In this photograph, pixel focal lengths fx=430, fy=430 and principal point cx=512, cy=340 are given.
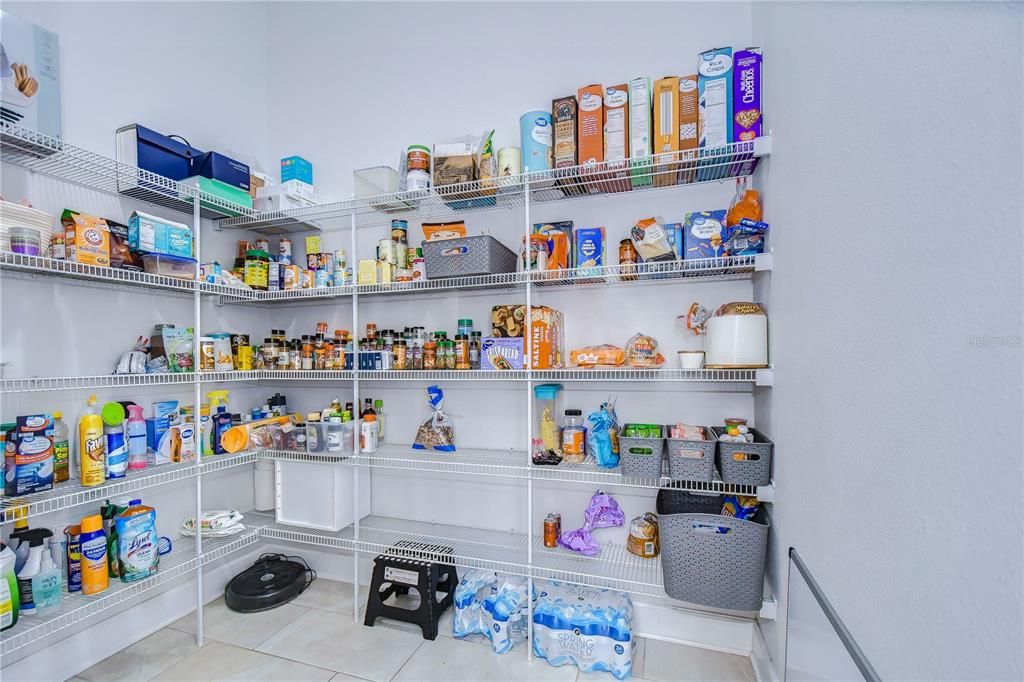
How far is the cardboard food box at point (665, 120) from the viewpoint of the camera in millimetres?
1605

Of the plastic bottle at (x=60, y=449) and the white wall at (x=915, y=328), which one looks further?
the plastic bottle at (x=60, y=449)

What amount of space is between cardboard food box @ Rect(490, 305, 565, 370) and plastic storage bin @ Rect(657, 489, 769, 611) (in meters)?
0.74

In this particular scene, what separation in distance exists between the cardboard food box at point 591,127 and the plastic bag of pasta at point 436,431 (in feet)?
4.00

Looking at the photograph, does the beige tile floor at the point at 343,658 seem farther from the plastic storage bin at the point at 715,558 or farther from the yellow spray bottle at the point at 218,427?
the yellow spray bottle at the point at 218,427

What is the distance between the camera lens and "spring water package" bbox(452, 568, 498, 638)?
1.83 m

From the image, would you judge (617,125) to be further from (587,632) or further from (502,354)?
(587,632)

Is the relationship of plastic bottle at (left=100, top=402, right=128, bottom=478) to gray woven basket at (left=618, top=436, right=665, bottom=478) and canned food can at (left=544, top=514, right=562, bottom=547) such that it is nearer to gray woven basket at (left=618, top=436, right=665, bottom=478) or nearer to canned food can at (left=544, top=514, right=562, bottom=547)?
canned food can at (left=544, top=514, right=562, bottom=547)

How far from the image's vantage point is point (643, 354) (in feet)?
5.72

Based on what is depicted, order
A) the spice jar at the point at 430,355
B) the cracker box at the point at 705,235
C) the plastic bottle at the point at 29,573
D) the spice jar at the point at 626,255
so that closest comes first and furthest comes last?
the plastic bottle at the point at 29,573
the cracker box at the point at 705,235
the spice jar at the point at 626,255
the spice jar at the point at 430,355

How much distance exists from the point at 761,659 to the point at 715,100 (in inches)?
79.8

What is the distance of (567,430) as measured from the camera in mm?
1863

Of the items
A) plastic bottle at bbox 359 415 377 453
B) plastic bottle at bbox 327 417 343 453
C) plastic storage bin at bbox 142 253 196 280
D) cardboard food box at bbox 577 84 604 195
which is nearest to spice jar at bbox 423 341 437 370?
plastic bottle at bbox 359 415 377 453

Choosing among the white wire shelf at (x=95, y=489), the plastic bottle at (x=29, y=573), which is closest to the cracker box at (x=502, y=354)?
the white wire shelf at (x=95, y=489)

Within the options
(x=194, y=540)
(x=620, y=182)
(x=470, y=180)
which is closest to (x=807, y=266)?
(x=620, y=182)
